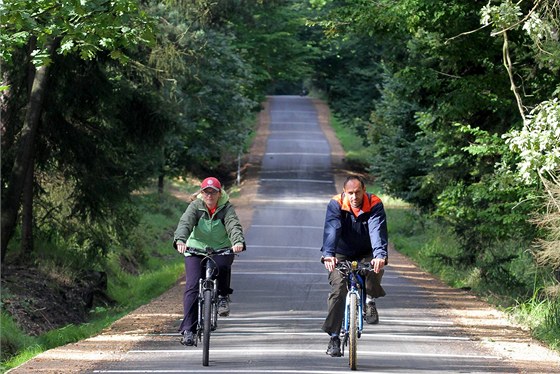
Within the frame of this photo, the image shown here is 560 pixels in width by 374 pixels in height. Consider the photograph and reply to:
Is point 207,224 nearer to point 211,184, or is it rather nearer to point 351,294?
point 211,184

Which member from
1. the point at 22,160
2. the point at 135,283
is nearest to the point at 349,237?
the point at 22,160

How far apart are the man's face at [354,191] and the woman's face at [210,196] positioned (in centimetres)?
155

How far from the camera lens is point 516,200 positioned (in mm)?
18422

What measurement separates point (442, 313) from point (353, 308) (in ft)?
23.8

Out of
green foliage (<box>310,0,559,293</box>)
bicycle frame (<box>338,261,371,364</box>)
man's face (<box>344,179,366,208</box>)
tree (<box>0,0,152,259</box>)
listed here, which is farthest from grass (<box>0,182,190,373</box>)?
green foliage (<box>310,0,559,293</box>)

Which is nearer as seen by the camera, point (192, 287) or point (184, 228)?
point (184, 228)

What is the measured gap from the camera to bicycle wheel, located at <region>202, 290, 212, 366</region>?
38.7ft

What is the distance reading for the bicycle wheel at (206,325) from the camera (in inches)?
464

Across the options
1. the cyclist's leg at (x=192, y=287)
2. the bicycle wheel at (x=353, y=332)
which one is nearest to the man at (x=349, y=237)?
the bicycle wheel at (x=353, y=332)

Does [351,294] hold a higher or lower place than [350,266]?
lower

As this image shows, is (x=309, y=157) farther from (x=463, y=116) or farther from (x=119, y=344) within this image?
(x=119, y=344)

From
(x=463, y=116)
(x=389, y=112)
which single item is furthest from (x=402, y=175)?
(x=463, y=116)

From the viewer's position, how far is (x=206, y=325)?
11.9 metres

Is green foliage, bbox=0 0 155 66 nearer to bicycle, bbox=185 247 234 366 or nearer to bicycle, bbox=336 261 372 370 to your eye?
bicycle, bbox=185 247 234 366
